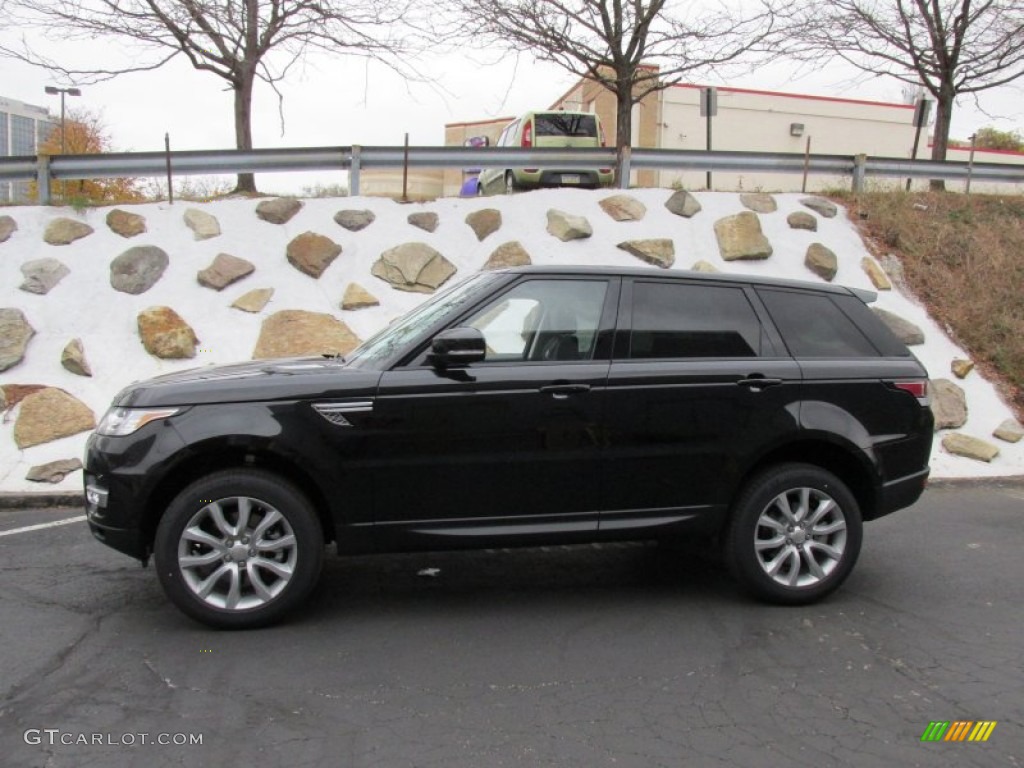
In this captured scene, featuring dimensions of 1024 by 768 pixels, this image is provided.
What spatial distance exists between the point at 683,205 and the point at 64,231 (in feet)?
25.1

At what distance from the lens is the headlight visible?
4.05 meters

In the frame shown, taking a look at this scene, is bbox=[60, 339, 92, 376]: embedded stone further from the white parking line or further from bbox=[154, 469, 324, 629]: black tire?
bbox=[154, 469, 324, 629]: black tire

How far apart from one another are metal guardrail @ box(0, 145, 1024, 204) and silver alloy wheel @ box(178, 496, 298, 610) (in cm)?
784

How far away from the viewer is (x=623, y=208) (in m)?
11.2

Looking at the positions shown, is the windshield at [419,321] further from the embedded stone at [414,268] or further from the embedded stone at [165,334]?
the embedded stone at [414,268]

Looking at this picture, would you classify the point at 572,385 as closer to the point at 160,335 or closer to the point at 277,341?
the point at 277,341

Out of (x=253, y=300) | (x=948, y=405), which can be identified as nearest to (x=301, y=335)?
(x=253, y=300)

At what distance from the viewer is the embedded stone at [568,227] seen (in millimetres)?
10602

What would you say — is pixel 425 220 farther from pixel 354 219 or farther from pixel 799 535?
pixel 799 535

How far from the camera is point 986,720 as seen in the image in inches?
132

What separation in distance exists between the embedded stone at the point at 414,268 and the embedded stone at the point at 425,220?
1.65ft

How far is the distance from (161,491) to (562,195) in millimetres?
8213

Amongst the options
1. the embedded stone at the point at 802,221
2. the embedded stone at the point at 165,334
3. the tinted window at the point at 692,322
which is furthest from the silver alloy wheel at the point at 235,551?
the embedded stone at the point at 802,221

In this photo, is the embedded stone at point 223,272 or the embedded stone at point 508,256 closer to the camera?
the embedded stone at point 223,272
